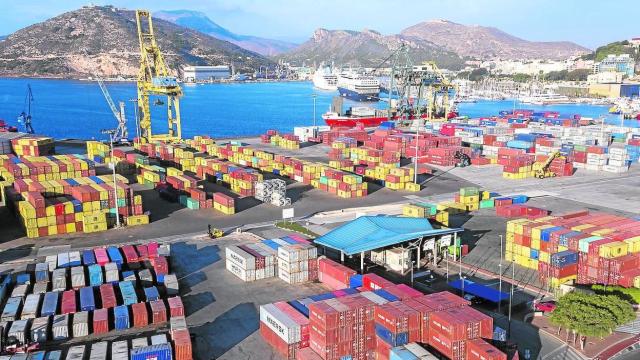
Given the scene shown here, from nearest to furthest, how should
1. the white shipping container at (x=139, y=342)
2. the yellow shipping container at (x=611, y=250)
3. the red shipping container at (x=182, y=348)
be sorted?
the red shipping container at (x=182, y=348) < the white shipping container at (x=139, y=342) < the yellow shipping container at (x=611, y=250)

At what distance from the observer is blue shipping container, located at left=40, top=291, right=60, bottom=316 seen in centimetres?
2908

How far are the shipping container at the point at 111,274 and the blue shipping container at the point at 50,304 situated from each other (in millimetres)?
3214

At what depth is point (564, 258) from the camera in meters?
35.5

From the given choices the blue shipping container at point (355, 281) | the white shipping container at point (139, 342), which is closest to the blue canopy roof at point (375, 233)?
the blue shipping container at point (355, 281)

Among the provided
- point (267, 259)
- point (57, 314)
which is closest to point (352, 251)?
point (267, 259)

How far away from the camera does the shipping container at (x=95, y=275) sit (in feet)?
111

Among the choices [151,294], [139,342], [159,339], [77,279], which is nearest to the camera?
[139,342]

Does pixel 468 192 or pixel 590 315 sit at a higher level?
pixel 468 192

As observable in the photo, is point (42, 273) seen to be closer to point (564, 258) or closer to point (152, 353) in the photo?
point (152, 353)

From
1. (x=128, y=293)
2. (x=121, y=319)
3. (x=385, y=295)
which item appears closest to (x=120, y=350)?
(x=121, y=319)

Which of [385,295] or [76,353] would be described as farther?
[385,295]

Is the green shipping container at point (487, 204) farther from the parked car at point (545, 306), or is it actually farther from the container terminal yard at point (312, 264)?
the parked car at point (545, 306)

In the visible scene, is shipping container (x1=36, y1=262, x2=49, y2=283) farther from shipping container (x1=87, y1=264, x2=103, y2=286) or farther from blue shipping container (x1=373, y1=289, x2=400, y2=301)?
blue shipping container (x1=373, y1=289, x2=400, y2=301)

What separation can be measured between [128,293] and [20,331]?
241 inches
